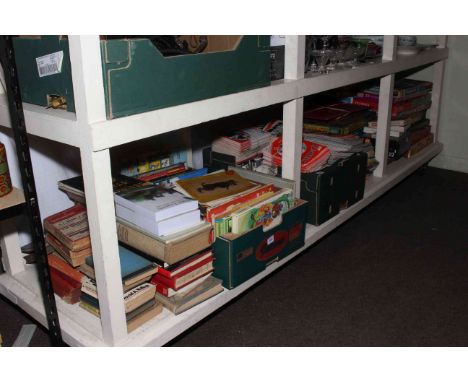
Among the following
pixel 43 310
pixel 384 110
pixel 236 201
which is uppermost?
pixel 384 110

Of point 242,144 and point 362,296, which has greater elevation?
point 242,144

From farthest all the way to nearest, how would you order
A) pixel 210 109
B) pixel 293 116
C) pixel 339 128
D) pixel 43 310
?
1. pixel 339 128
2. pixel 293 116
3. pixel 43 310
4. pixel 210 109

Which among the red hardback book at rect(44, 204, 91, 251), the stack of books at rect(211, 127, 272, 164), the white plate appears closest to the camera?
the red hardback book at rect(44, 204, 91, 251)

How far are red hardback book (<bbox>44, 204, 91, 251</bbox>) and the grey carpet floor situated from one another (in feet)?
1.01

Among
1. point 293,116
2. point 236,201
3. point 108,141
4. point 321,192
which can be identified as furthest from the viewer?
point 321,192

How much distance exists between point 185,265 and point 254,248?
0.21 m

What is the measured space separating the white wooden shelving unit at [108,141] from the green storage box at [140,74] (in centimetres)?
2

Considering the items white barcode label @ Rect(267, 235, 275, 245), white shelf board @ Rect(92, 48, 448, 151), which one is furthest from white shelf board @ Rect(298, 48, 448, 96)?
white barcode label @ Rect(267, 235, 275, 245)

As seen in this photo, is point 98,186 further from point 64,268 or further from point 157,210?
point 64,268

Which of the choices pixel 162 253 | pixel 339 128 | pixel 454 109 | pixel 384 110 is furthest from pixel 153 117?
pixel 454 109

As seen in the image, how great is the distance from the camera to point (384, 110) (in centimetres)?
205

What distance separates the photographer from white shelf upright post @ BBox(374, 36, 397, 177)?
1.95 meters

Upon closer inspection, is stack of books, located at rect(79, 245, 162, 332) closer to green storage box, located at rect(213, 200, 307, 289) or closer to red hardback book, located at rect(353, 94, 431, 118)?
green storage box, located at rect(213, 200, 307, 289)

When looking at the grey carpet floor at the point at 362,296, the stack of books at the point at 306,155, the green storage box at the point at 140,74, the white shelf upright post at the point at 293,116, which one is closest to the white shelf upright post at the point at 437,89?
the grey carpet floor at the point at 362,296
